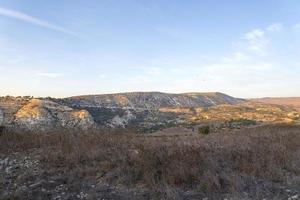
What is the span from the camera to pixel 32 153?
11.8 meters

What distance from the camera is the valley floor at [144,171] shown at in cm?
860

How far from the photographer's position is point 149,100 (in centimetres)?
19525

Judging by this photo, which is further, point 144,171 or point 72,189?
point 144,171

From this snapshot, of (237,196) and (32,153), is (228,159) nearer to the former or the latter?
(237,196)

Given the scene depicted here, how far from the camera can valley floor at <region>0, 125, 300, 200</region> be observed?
8.60 m

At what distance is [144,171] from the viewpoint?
31.1 ft

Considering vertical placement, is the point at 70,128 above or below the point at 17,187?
above

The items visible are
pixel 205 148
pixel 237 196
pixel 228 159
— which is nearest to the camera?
pixel 237 196

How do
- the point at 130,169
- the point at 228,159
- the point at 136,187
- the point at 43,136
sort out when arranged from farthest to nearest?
the point at 43,136 < the point at 228,159 < the point at 130,169 < the point at 136,187

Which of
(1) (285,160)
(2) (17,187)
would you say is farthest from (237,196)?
(2) (17,187)

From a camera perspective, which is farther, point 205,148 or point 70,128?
point 70,128

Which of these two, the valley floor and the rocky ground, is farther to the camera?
the valley floor

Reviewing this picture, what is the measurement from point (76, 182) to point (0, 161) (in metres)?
2.94

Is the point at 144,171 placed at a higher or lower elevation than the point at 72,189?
higher
